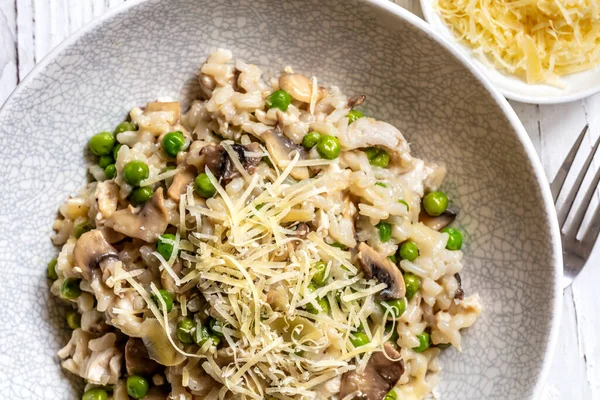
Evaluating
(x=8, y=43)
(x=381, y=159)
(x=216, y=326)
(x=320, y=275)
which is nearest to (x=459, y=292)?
(x=381, y=159)

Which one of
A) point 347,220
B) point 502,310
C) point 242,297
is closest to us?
point 242,297

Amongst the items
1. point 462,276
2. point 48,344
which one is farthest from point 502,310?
point 48,344

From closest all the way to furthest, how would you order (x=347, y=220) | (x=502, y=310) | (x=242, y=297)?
(x=242, y=297) < (x=347, y=220) < (x=502, y=310)

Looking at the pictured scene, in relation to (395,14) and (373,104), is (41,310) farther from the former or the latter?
(395,14)

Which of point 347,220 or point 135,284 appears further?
point 347,220

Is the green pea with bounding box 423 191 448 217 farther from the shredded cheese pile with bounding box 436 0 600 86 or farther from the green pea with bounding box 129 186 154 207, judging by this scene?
the green pea with bounding box 129 186 154 207

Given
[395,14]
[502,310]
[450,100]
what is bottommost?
[502,310]
